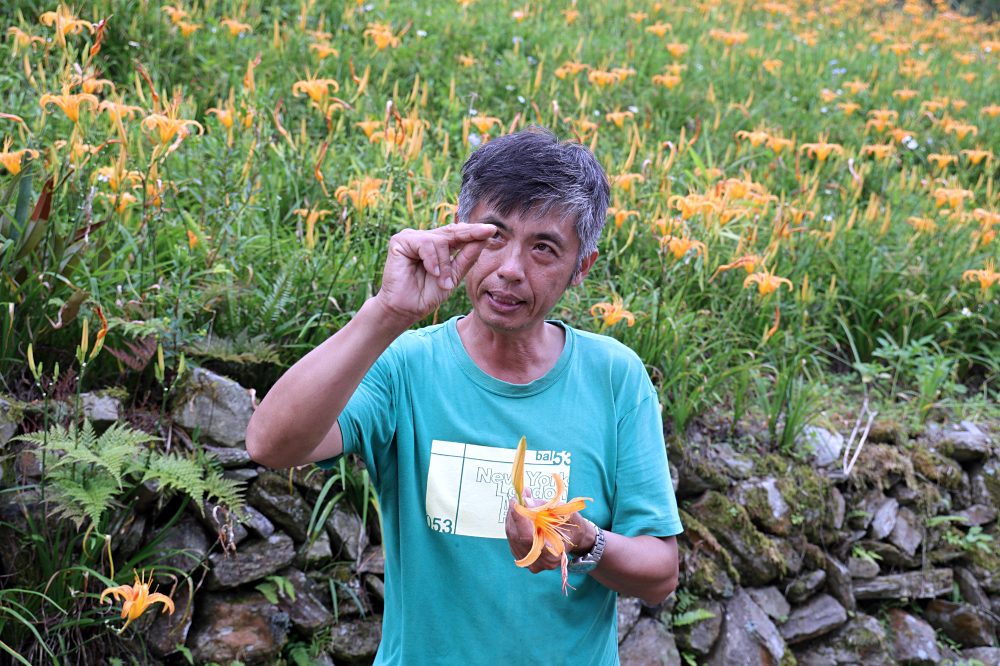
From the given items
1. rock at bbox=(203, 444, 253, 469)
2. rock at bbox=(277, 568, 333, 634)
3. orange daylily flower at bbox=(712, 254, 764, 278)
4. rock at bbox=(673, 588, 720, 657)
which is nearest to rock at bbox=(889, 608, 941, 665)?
rock at bbox=(673, 588, 720, 657)

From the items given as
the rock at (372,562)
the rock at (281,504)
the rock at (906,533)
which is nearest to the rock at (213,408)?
the rock at (281,504)

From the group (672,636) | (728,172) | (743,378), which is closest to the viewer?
(672,636)

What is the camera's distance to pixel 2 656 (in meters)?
2.47

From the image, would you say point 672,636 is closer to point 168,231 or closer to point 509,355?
point 509,355

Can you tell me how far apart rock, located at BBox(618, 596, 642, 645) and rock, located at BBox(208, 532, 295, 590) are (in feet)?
3.80

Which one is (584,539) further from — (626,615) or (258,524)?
(626,615)

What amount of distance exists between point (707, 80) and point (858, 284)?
2.65 metres

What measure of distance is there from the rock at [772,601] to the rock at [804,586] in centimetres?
4

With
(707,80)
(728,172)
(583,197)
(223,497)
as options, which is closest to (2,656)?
(223,497)

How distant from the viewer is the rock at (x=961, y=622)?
4137mm

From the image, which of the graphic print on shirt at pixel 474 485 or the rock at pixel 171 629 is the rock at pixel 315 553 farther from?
the graphic print on shirt at pixel 474 485

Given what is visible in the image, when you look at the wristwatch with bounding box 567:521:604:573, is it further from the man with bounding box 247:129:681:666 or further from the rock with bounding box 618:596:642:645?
the rock with bounding box 618:596:642:645

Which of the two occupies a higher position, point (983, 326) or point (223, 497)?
point (223, 497)

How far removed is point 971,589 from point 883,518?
0.56 meters
